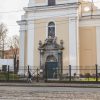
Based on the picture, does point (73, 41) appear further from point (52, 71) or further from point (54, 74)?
point (54, 74)

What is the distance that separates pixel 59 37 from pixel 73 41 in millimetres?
2056

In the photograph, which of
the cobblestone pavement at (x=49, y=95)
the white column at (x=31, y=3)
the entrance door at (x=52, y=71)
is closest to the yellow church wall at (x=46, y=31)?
the entrance door at (x=52, y=71)

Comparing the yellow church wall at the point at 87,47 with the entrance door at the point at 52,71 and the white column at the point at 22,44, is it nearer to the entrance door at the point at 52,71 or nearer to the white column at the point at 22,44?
the entrance door at the point at 52,71

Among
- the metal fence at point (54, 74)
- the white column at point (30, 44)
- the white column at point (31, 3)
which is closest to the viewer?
the metal fence at point (54, 74)

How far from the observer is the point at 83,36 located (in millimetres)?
40188

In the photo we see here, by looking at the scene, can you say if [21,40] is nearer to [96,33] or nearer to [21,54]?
[21,54]

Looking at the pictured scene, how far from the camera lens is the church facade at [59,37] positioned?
128ft

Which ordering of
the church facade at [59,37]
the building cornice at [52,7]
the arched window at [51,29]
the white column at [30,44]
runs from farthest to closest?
the white column at [30,44] → the arched window at [51,29] → the building cornice at [52,7] → the church facade at [59,37]

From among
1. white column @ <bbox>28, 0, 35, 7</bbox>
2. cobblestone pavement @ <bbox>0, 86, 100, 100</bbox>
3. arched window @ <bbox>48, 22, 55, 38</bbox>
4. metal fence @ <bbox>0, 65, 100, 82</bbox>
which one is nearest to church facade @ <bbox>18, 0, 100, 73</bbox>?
arched window @ <bbox>48, 22, 55, 38</bbox>

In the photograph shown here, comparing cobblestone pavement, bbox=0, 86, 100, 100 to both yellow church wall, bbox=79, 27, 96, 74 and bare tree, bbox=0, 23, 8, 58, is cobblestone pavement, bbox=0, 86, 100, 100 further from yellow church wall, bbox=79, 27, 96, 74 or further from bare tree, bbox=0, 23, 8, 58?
bare tree, bbox=0, 23, 8, 58

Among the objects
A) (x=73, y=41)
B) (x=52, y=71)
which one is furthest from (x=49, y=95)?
(x=73, y=41)

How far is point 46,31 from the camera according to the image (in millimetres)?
40812

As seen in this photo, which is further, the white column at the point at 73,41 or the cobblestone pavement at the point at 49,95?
the white column at the point at 73,41

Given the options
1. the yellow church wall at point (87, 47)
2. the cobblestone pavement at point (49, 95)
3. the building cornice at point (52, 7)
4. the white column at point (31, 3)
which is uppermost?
the white column at point (31, 3)
